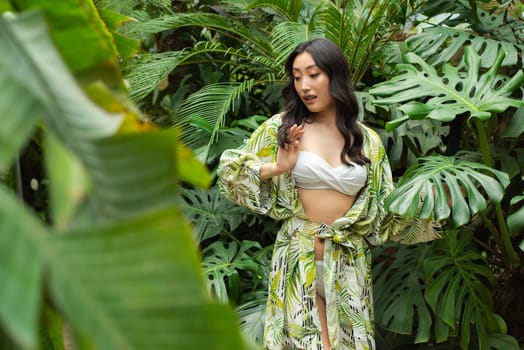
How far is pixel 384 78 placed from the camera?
4.57 meters

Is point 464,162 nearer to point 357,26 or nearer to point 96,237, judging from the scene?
point 357,26

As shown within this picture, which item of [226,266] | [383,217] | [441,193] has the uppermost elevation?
[441,193]

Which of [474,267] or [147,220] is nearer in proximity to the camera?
[147,220]

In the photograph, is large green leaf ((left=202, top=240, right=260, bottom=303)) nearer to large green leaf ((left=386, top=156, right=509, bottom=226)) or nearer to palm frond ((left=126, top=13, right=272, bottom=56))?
large green leaf ((left=386, top=156, right=509, bottom=226))

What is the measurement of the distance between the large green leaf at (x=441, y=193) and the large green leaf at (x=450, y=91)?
23 cm

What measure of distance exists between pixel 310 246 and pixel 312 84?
0.60m

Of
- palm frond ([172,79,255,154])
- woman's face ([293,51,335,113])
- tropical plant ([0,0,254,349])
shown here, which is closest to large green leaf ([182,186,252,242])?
palm frond ([172,79,255,154])

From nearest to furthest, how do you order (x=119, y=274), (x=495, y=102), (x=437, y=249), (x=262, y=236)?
(x=119, y=274)
(x=495, y=102)
(x=437, y=249)
(x=262, y=236)

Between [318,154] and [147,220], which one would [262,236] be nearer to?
[318,154]

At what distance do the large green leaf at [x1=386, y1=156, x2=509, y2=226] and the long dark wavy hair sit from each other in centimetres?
21

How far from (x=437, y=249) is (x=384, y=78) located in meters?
1.06

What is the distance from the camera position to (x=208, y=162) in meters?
4.03

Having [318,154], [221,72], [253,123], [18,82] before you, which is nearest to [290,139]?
[318,154]

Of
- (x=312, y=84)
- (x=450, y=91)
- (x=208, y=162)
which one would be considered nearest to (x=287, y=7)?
(x=208, y=162)
